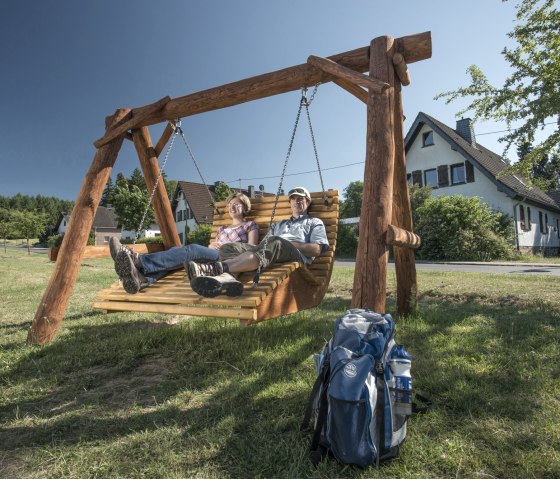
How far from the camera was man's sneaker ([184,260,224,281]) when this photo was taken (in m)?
3.20

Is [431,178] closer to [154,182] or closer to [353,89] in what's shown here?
[154,182]

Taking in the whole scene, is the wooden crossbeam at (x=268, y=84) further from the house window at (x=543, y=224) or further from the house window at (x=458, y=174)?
the house window at (x=543, y=224)

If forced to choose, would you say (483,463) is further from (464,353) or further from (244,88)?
(244,88)

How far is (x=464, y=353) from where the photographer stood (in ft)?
11.0

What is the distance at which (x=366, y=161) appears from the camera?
329cm

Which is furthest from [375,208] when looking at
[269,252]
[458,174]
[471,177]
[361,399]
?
[458,174]

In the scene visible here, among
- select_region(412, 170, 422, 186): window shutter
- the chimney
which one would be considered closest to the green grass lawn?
select_region(412, 170, 422, 186): window shutter

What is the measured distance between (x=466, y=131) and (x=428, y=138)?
2.74m

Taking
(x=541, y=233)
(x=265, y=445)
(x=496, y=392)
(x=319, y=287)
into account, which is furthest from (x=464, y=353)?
(x=541, y=233)

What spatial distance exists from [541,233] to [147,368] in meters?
26.3

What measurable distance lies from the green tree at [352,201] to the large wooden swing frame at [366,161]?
27.6 metres

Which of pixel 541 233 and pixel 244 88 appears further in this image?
pixel 541 233

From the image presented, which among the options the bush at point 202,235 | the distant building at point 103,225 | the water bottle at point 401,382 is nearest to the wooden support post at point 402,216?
the water bottle at point 401,382

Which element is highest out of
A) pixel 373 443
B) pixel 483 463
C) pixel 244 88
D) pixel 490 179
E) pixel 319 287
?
pixel 490 179
